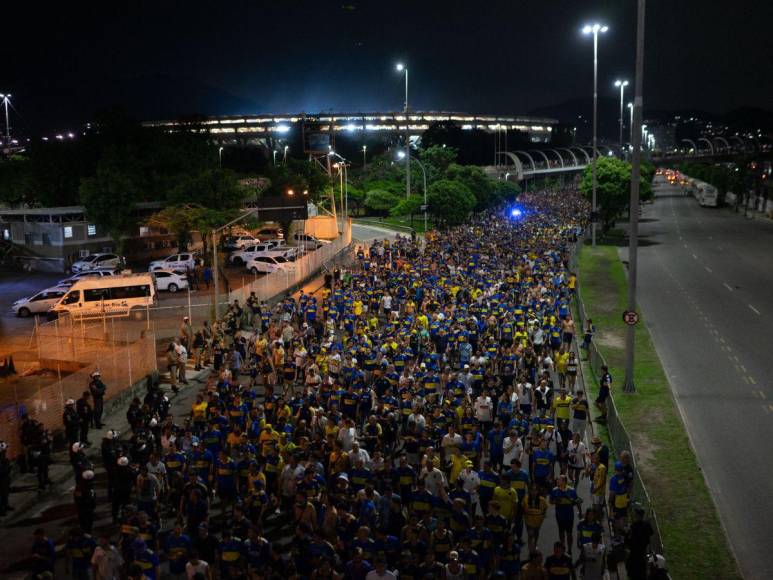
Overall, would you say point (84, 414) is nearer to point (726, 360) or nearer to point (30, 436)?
point (30, 436)

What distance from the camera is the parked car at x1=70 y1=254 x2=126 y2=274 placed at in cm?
4231

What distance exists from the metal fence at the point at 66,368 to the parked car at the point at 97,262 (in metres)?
18.3

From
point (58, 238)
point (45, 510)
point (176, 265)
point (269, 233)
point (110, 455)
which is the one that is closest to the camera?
point (110, 455)

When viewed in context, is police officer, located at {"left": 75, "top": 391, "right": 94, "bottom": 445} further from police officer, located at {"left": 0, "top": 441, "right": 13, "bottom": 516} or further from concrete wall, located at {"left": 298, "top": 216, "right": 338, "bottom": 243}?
concrete wall, located at {"left": 298, "top": 216, "right": 338, "bottom": 243}

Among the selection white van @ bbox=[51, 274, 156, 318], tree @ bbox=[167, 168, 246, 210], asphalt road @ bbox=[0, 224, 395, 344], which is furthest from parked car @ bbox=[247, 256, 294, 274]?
white van @ bbox=[51, 274, 156, 318]

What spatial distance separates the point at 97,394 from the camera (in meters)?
17.4

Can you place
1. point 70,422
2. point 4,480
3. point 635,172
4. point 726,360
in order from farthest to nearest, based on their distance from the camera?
point 726,360, point 635,172, point 70,422, point 4,480

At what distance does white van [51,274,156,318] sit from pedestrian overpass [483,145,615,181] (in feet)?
220

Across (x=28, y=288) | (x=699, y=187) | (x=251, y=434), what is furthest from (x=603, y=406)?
Result: (x=699, y=187)

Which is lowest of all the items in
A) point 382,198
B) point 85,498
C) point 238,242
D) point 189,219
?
point 85,498

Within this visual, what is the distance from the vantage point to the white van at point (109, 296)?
1169 inches

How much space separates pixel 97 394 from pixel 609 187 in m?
51.3

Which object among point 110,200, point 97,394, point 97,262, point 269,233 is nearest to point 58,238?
point 110,200

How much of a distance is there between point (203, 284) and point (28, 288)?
9.39 meters
